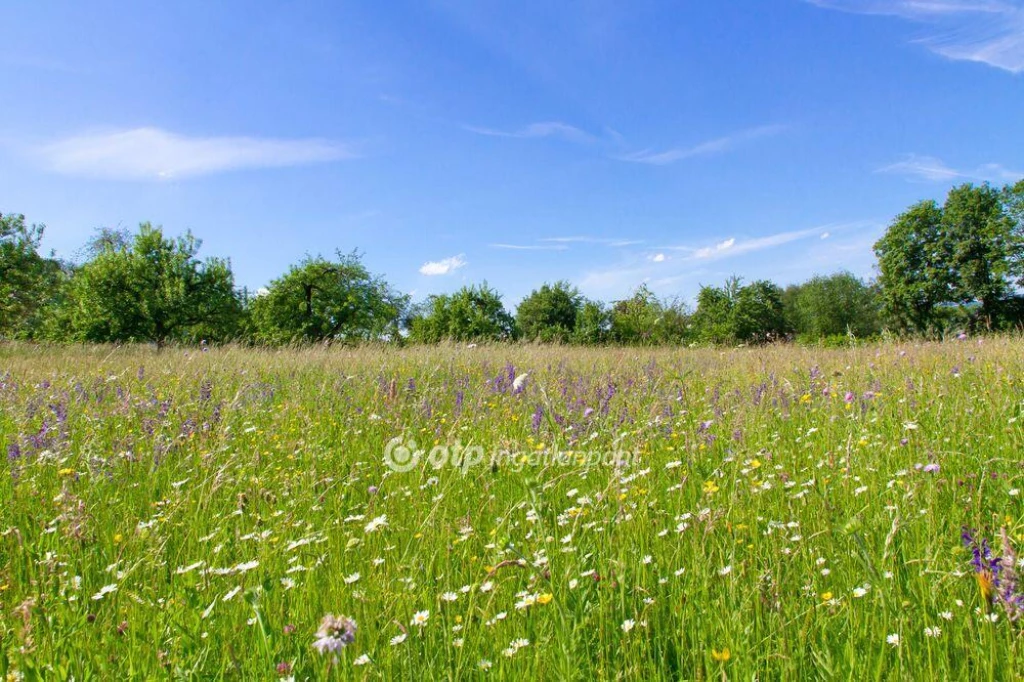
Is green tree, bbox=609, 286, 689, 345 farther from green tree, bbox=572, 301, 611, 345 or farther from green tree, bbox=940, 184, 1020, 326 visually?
green tree, bbox=940, 184, 1020, 326

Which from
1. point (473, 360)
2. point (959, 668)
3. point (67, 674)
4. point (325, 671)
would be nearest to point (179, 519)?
point (67, 674)

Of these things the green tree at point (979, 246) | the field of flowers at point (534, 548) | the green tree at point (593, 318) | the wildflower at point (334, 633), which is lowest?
the field of flowers at point (534, 548)

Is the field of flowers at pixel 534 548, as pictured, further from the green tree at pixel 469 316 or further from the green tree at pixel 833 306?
the green tree at pixel 833 306

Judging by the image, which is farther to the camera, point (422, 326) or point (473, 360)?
point (422, 326)

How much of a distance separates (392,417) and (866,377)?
420 centimetres

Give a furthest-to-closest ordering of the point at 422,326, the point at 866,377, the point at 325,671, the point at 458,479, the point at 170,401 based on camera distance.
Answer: the point at 422,326, the point at 866,377, the point at 170,401, the point at 458,479, the point at 325,671

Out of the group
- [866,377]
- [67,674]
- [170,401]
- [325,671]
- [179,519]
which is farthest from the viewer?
[866,377]

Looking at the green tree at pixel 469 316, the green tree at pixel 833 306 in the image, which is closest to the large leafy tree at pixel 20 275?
the green tree at pixel 469 316

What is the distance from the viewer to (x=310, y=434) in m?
3.91

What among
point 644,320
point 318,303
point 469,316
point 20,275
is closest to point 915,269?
point 644,320

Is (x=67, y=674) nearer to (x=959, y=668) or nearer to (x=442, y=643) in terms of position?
(x=442, y=643)

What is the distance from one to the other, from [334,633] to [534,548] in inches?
42.2

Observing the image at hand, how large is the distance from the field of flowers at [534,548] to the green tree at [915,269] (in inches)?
1606

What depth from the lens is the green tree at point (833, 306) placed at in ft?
204
